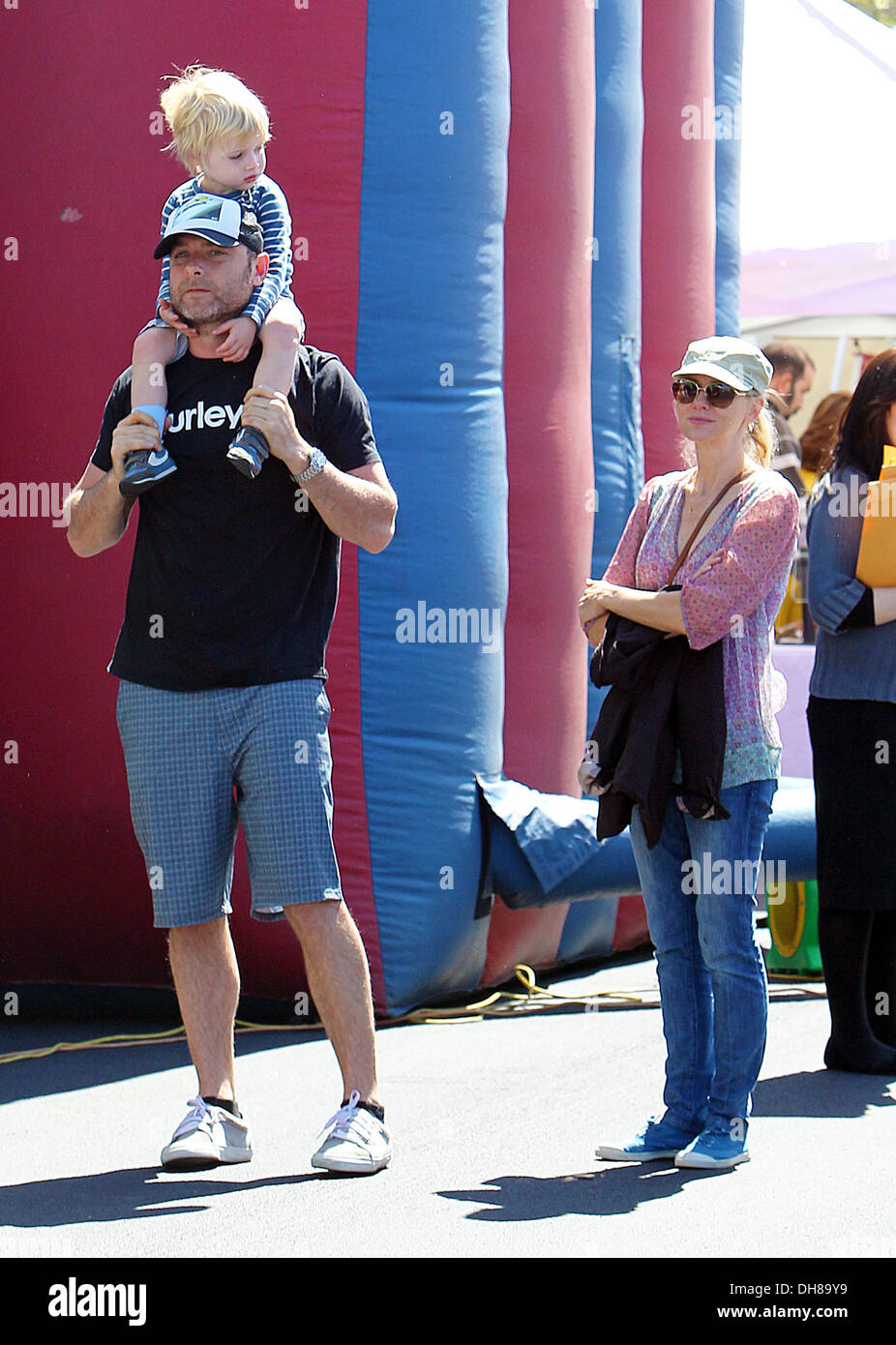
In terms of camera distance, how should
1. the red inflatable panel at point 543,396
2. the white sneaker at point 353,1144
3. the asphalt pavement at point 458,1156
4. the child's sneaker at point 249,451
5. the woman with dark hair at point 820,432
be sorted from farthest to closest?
the woman with dark hair at point 820,432
the red inflatable panel at point 543,396
the white sneaker at point 353,1144
the child's sneaker at point 249,451
the asphalt pavement at point 458,1156

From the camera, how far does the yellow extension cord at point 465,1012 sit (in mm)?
4211

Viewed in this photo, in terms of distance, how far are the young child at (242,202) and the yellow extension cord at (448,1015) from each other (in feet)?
5.46

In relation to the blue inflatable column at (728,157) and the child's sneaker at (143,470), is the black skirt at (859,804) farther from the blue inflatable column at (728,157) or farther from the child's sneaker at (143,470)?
the blue inflatable column at (728,157)

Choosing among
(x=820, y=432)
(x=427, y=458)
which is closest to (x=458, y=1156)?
(x=427, y=458)

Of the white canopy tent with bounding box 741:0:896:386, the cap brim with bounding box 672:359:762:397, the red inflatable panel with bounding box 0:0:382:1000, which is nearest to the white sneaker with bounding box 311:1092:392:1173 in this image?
Result: the red inflatable panel with bounding box 0:0:382:1000

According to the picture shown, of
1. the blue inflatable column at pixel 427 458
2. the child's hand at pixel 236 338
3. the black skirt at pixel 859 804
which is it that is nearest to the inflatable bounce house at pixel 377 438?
the blue inflatable column at pixel 427 458

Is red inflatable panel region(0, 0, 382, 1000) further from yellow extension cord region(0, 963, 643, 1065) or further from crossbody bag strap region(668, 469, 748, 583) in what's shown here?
crossbody bag strap region(668, 469, 748, 583)

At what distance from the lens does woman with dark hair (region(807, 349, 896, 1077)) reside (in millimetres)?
4074

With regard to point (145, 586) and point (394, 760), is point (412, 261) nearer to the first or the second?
point (394, 760)

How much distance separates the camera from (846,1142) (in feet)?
11.1

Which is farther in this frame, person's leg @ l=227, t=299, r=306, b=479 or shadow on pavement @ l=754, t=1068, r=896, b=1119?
shadow on pavement @ l=754, t=1068, r=896, b=1119

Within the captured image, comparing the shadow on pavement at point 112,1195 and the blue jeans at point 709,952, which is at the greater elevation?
the blue jeans at point 709,952

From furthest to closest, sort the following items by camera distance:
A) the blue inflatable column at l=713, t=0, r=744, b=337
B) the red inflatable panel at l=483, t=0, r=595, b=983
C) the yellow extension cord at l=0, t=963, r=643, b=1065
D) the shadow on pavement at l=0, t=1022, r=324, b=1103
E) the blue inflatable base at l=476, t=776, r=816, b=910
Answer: the blue inflatable column at l=713, t=0, r=744, b=337, the red inflatable panel at l=483, t=0, r=595, b=983, the blue inflatable base at l=476, t=776, r=816, b=910, the yellow extension cord at l=0, t=963, r=643, b=1065, the shadow on pavement at l=0, t=1022, r=324, b=1103

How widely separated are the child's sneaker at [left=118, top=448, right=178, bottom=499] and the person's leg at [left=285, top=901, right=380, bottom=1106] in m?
0.77
